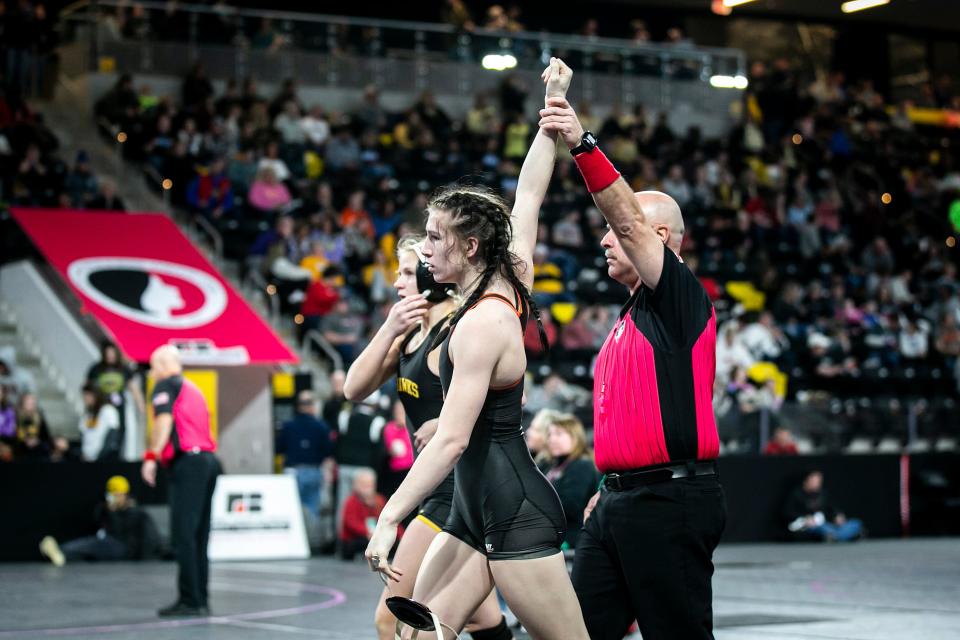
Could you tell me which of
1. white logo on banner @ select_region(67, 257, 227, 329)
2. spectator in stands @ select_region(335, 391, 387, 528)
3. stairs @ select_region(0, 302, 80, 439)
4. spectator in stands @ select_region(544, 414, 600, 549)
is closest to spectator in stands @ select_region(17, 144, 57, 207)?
stairs @ select_region(0, 302, 80, 439)

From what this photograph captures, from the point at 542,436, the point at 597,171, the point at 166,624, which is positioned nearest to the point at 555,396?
the point at 542,436

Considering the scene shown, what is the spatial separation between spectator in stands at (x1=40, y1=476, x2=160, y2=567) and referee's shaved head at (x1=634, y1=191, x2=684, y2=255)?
1110 cm

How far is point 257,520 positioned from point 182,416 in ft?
19.3

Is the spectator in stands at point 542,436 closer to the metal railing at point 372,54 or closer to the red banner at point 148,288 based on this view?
the red banner at point 148,288

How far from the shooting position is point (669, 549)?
457cm

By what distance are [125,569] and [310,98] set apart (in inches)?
463

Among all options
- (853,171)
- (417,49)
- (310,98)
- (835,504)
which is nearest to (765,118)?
(853,171)

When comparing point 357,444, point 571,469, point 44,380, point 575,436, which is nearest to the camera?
point 571,469

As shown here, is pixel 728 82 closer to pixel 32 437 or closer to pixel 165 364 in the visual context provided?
pixel 32 437

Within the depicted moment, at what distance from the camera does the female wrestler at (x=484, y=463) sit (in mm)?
4461

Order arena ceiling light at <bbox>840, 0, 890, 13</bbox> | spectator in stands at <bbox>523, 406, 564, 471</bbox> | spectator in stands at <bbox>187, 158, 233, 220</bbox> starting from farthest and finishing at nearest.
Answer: arena ceiling light at <bbox>840, 0, 890, 13</bbox>
spectator in stands at <bbox>187, 158, 233, 220</bbox>
spectator in stands at <bbox>523, 406, 564, 471</bbox>

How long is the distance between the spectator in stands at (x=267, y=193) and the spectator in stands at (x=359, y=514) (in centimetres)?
652

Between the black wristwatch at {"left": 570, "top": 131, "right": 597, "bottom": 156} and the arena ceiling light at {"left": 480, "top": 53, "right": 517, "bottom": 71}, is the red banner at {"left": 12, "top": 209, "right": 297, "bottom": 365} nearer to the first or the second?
the arena ceiling light at {"left": 480, "top": 53, "right": 517, "bottom": 71}

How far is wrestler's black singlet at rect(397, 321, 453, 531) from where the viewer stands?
5.66 m
